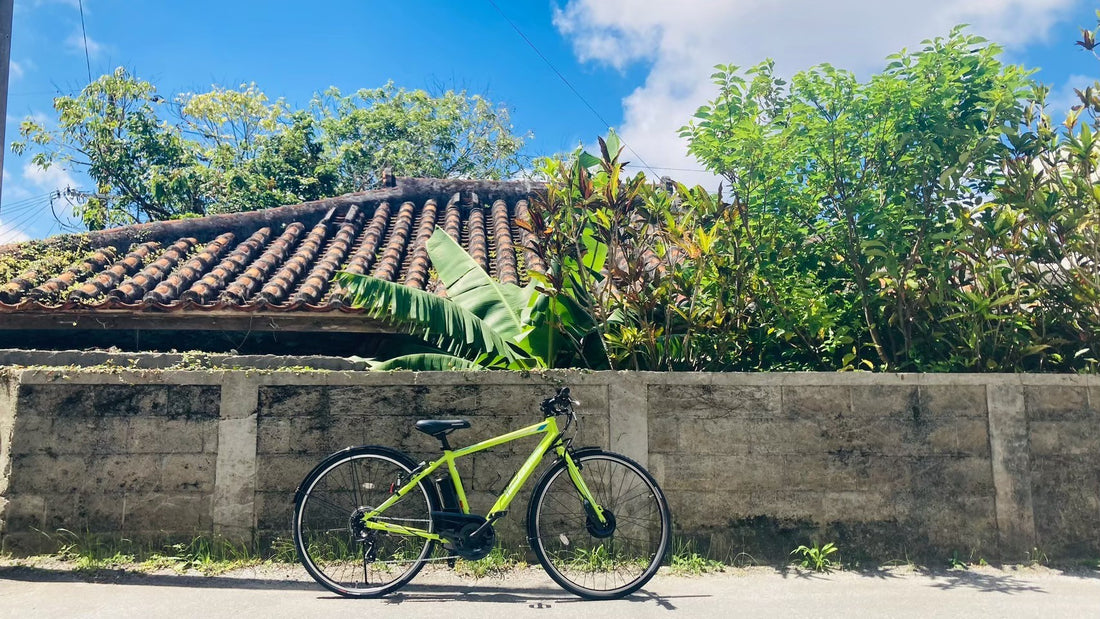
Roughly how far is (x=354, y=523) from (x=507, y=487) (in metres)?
0.93

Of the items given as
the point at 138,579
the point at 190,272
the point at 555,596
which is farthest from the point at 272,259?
the point at 555,596

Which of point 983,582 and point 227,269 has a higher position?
point 227,269

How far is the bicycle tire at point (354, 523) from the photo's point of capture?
4.28m

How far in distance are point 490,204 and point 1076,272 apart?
7.28 metres

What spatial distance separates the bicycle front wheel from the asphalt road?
0.18m

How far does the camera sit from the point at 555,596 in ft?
13.9

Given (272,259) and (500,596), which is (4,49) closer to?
(272,259)

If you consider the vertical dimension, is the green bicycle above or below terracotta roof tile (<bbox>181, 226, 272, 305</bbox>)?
below

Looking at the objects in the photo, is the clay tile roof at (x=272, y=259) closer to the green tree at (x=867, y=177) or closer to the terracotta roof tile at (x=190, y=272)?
the terracotta roof tile at (x=190, y=272)

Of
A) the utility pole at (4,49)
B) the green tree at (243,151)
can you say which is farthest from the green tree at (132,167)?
the utility pole at (4,49)

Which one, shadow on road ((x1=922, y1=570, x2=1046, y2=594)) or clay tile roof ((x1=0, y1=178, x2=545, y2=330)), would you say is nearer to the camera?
shadow on road ((x1=922, y1=570, x2=1046, y2=594))

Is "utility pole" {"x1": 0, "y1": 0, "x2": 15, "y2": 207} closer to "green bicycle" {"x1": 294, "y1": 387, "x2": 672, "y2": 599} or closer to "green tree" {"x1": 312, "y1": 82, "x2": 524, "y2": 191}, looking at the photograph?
"green bicycle" {"x1": 294, "y1": 387, "x2": 672, "y2": 599}

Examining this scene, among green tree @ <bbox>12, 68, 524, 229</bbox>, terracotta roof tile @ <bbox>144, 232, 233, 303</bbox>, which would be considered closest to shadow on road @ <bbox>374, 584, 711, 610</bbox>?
terracotta roof tile @ <bbox>144, 232, 233, 303</bbox>

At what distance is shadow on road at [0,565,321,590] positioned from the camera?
4.34 metres
